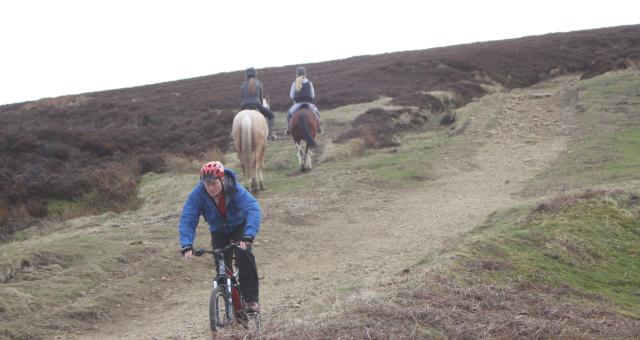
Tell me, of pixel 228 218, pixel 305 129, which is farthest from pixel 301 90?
pixel 228 218

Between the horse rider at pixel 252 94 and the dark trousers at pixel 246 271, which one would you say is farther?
the horse rider at pixel 252 94

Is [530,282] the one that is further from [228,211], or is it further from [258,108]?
[258,108]

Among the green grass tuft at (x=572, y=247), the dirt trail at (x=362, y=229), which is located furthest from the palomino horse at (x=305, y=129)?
the green grass tuft at (x=572, y=247)

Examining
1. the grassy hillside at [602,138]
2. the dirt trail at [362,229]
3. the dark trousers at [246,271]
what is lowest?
the dirt trail at [362,229]

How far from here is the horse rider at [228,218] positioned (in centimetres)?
675

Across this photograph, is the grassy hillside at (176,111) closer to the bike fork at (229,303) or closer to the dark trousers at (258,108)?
the dark trousers at (258,108)

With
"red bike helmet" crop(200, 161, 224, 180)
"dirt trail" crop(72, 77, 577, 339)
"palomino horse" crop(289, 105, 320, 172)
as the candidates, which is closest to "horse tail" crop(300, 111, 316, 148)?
"palomino horse" crop(289, 105, 320, 172)

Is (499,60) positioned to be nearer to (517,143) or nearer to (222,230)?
(517,143)

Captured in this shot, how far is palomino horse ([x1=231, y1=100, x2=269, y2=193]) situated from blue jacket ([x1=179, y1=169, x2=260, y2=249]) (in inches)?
347

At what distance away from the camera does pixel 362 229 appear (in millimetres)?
12867

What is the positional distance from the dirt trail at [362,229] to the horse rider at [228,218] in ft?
1.81

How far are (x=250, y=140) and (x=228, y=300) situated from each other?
9.34 meters

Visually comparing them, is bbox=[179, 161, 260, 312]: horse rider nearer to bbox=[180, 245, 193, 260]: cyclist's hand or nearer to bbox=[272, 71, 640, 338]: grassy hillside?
bbox=[180, 245, 193, 260]: cyclist's hand

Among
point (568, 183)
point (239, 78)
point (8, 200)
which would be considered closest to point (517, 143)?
point (568, 183)
